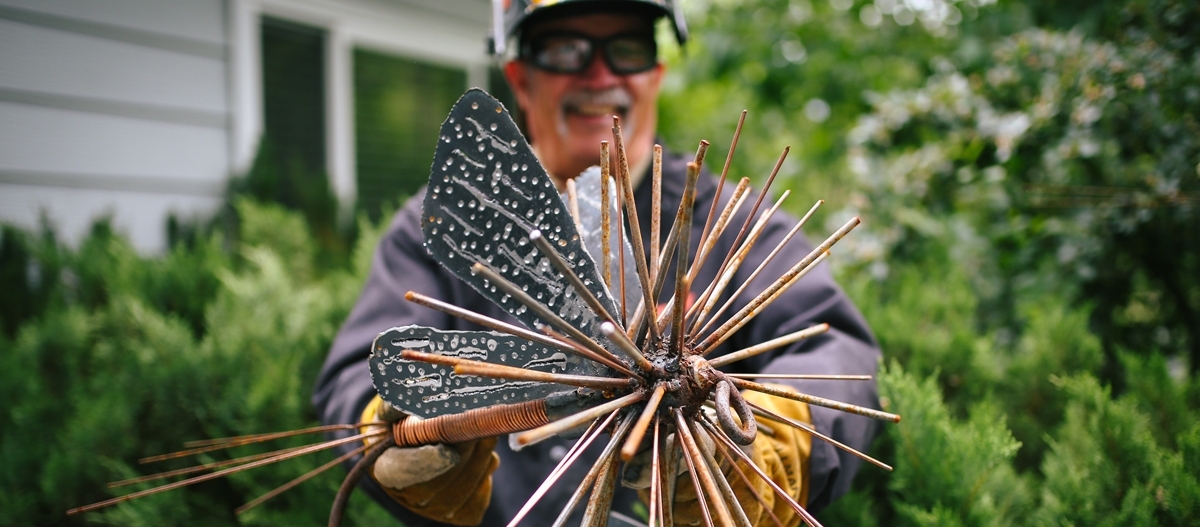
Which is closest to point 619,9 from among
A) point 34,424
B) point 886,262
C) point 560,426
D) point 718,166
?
point 560,426

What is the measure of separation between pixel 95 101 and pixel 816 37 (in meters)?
3.72

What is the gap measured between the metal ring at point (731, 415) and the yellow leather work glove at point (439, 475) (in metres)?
0.40

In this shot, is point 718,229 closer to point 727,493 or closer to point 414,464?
point 727,493

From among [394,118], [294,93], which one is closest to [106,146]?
[294,93]

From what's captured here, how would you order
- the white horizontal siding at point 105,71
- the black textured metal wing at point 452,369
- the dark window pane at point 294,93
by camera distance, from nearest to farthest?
the black textured metal wing at point 452,369
the white horizontal siding at point 105,71
the dark window pane at point 294,93

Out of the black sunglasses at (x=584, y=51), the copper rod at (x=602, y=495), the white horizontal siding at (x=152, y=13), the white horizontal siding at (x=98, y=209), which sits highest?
the white horizontal siding at (x=152, y=13)

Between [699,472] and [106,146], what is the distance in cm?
351

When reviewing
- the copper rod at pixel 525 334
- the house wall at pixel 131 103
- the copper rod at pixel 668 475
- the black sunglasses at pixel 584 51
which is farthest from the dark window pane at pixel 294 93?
the copper rod at pixel 668 475

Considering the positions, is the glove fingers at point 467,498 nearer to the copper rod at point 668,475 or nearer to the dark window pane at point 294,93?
the copper rod at point 668,475

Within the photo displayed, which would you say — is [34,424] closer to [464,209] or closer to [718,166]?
[464,209]

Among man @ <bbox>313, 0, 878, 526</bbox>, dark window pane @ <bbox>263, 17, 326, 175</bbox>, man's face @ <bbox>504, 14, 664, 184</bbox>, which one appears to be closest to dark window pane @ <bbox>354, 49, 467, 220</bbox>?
dark window pane @ <bbox>263, 17, 326, 175</bbox>

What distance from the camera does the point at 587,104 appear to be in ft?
5.65

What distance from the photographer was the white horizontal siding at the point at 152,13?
3055 millimetres

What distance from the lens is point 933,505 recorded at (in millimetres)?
1390
